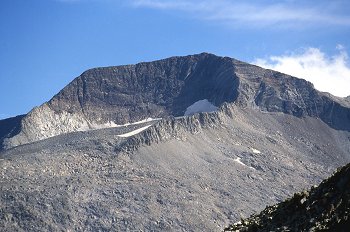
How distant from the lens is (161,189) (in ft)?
446

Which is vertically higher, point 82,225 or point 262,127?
point 262,127

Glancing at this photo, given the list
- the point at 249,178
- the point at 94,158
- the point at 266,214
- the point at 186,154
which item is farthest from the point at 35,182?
the point at 266,214

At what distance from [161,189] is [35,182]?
24200 millimetres

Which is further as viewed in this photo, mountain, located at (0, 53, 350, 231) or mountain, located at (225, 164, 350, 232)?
mountain, located at (0, 53, 350, 231)

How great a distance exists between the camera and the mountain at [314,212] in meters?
18.8

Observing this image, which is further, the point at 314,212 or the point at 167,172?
the point at 167,172

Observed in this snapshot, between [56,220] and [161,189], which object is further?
[161,189]

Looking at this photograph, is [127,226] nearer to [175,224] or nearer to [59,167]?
[175,224]

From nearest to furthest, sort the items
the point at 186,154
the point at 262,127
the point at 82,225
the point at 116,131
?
the point at 82,225 → the point at 186,154 → the point at 116,131 → the point at 262,127

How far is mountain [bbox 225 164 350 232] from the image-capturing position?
1881cm

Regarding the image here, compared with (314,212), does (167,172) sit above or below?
below

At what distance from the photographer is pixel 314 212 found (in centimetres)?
2000

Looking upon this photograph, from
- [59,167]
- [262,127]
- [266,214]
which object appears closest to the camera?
[266,214]

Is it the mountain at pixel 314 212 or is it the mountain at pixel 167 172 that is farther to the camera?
the mountain at pixel 167 172
